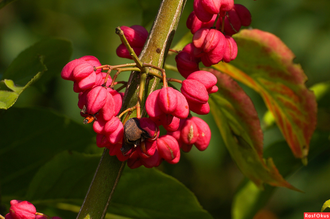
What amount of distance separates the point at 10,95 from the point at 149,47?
31 centimetres

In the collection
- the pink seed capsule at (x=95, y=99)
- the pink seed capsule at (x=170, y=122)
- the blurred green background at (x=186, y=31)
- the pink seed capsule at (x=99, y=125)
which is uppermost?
the pink seed capsule at (x=95, y=99)

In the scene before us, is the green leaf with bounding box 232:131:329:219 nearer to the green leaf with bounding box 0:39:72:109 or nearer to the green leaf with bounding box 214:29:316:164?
the green leaf with bounding box 214:29:316:164

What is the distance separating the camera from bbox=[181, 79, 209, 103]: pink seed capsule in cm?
65

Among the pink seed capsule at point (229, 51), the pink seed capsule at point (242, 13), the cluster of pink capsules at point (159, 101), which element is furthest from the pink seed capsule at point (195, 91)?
the pink seed capsule at point (242, 13)

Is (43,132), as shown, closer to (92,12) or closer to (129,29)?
(129,29)

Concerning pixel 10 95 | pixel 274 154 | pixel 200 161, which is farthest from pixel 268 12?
pixel 10 95

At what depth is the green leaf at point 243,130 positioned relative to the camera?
90cm

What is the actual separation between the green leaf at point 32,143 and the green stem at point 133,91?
47 centimetres

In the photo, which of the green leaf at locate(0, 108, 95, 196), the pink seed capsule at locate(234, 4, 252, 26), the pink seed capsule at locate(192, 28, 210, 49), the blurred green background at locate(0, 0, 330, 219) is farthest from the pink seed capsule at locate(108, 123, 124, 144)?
the blurred green background at locate(0, 0, 330, 219)

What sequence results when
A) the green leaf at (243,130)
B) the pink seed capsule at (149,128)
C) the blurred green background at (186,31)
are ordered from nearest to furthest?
the pink seed capsule at (149,128)
the green leaf at (243,130)
the blurred green background at (186,31)

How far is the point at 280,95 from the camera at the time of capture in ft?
3.32

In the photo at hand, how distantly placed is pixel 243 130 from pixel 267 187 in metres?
0.33

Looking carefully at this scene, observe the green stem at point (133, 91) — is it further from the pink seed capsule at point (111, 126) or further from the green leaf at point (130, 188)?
the green leaf at point (130, 188)

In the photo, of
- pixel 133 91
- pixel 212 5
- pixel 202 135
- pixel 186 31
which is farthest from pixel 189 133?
pixel 186 31
